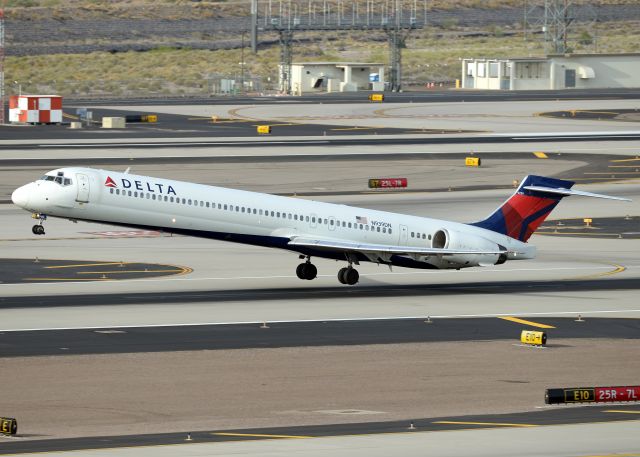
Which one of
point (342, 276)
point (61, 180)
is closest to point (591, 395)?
point (342, 276)

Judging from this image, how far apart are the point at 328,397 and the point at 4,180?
2236 inches

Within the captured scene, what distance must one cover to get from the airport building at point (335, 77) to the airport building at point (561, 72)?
14838 millimetres

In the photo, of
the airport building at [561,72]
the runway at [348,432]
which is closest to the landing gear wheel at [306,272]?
the runway at [348,432]

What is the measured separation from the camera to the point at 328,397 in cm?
3469

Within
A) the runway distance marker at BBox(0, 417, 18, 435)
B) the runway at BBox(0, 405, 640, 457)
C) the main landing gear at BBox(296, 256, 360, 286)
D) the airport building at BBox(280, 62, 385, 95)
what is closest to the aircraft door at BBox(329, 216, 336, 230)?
the main landing gear at BBox(296, 256, 360, 286)

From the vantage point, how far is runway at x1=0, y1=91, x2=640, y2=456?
30781 mm

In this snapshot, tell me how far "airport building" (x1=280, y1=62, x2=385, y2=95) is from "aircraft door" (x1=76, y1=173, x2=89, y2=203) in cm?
12277

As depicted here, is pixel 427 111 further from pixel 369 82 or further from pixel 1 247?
pixel 1 247

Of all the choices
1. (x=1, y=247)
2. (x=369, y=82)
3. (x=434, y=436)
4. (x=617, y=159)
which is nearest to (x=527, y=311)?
(x=434, y=436)

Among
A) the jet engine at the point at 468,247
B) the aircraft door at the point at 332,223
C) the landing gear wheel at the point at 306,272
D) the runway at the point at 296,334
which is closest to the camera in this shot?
the runway at the point at 296,334

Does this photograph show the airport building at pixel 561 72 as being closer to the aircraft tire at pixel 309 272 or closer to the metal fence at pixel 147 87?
the metal fence at pixel 147 87

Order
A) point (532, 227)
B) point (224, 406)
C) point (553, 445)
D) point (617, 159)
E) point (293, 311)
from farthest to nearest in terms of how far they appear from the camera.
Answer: point (617, 159)
point (532, 227)
point (293, 311)
point (224, 406)
point (553, 445)

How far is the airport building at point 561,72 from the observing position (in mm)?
178875

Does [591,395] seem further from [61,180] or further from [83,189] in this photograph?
[61,180]
